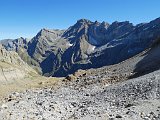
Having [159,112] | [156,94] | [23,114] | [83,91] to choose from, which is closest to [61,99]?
[83,91]

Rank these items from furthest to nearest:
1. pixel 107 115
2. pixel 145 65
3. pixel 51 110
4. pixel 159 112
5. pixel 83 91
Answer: pixel 145 65 → pixel 83 91 → pixel 51 110 → pixel 107 115 → pixel 159 112

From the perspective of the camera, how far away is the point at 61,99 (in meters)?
41.9

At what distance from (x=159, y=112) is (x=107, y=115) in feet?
13.7

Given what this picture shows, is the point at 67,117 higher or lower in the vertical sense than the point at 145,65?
lower

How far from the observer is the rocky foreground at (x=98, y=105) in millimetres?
29078

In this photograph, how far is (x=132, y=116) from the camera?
2778cm

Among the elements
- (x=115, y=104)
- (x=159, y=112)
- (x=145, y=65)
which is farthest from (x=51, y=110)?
(x=145, y=65)

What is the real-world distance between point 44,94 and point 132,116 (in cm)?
2166

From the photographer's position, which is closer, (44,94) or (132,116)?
(132,116)

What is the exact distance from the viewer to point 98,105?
1373 inches

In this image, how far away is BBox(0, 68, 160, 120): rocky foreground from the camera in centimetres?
2908

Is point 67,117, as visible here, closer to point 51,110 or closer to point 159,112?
point 51,110

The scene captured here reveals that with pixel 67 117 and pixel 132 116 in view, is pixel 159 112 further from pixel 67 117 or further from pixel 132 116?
pixel 67 117

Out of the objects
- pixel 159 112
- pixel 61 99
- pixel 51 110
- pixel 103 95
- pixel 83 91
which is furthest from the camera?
pixel 83 91
